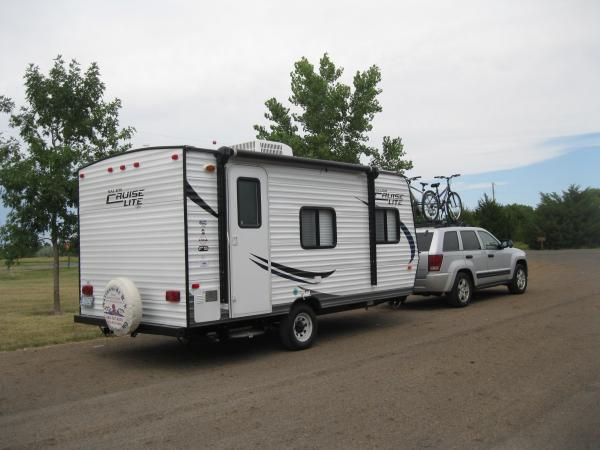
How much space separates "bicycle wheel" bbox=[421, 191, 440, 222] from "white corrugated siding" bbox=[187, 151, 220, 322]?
9.29 metres

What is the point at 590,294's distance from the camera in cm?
1409

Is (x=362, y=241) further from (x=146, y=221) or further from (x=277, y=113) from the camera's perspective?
(x=277, y=113)

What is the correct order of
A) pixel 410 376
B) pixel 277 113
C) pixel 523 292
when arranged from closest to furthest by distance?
pixel 410 376, pixel 523 292, pixel 277 113

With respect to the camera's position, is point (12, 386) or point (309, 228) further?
point (309, 228)

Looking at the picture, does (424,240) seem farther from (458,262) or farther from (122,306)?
(122,306)

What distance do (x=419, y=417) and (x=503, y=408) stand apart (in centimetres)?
87

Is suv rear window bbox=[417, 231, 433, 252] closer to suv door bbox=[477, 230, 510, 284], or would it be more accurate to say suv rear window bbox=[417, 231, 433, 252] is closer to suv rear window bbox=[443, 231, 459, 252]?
suv rear window bbox=[443, 231, 459, 252]

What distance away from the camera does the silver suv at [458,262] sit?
1252 centimetres

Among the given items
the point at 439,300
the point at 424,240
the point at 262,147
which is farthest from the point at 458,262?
the point at 262,147

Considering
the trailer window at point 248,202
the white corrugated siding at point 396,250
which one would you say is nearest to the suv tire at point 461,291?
the white corrugated siding at point 396,250

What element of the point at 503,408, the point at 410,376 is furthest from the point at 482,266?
the point at 503,408

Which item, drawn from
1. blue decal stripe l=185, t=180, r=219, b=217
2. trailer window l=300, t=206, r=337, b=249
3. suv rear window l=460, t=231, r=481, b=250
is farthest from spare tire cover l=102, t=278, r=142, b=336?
suv rear window l=460, t=231, r=481, b=250

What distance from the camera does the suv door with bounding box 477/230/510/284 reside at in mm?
13875

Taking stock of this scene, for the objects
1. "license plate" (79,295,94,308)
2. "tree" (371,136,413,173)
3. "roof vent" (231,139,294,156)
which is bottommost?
"license plate" (79,295,94,308)
